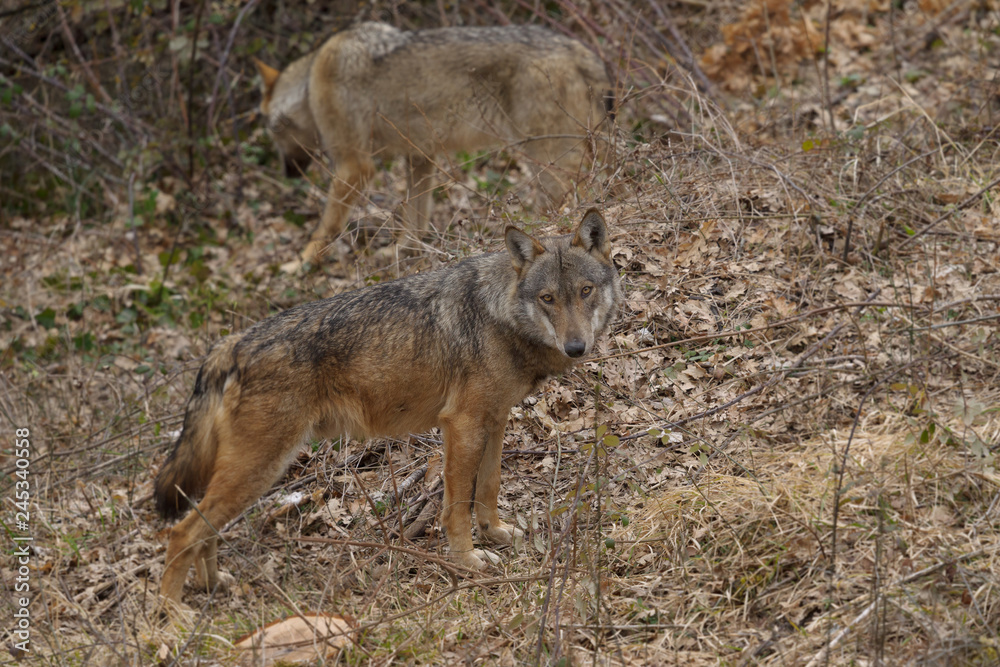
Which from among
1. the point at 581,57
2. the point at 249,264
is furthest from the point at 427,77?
the point at 249,264

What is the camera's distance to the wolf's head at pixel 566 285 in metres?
5.11

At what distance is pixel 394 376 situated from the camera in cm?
553

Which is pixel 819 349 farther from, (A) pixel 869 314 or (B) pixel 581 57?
(B) pixel 581 57

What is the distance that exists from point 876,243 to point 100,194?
1031cm

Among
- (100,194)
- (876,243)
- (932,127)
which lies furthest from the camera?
(100,194)

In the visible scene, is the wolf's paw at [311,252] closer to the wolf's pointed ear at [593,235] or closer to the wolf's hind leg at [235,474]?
the wolf's hind leg at [235,474]

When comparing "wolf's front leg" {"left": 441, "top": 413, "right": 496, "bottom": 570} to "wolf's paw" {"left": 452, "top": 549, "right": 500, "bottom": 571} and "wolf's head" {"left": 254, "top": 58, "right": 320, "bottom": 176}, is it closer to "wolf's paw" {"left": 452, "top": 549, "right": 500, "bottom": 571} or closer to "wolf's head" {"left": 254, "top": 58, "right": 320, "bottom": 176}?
"wolf's paw" {"left": 452, "top": 549, "right": 500, "bottom": 571}

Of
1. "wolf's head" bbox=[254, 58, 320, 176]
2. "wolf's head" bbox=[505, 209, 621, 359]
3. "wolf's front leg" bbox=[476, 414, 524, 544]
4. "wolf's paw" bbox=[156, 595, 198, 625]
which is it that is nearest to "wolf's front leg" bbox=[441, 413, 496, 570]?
"wolf's front leg" bbox=[476, 414, 524, 544]

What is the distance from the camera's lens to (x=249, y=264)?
11.1 m

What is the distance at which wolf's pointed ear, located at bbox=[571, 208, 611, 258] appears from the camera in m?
5.25

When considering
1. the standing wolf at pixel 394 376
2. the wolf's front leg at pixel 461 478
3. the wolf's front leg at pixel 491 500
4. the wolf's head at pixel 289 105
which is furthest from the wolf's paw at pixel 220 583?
the wolf's head at pixel 289 105

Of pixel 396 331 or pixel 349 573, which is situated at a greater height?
pixel 396 331

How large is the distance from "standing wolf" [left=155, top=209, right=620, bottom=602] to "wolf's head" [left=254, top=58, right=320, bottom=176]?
574 centimetres

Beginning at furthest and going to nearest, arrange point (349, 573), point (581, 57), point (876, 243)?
point (581, 57)
point (876, 243)
point (349, 573)
